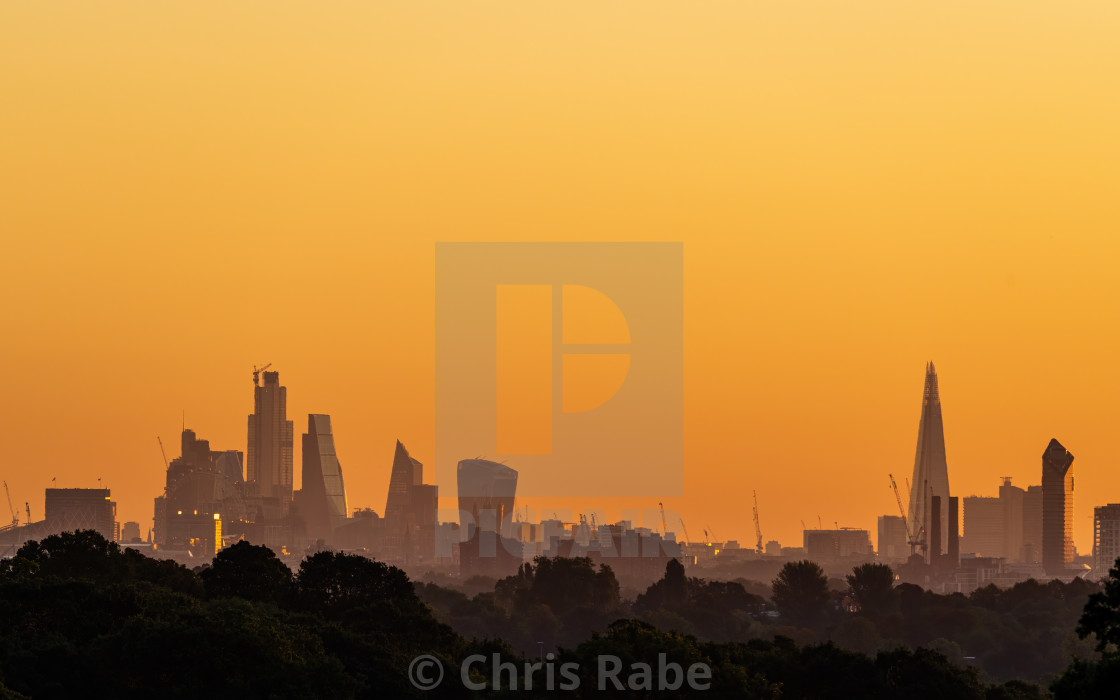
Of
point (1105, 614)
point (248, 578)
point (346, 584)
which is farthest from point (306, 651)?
point (1105, 614)

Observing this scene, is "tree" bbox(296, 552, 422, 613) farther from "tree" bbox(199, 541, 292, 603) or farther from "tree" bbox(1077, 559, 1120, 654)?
"tree" bbox(1077, 559, 1120, 654)

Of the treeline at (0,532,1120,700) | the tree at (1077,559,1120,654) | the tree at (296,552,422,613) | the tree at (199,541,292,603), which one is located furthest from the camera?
the tree at (199,541,292,603)

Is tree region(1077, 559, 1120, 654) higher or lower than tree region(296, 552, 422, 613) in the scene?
higher

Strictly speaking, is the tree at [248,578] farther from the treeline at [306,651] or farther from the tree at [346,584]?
the tree at [346,584]

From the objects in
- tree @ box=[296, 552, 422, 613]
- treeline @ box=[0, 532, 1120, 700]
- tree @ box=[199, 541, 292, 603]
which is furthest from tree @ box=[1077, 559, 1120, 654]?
tree @ box=[199, 541, 292, 603]

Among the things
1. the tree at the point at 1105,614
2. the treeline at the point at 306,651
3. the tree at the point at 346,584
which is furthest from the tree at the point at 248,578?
the tree at the point at 1105,614

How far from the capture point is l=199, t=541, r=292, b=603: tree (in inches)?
5049

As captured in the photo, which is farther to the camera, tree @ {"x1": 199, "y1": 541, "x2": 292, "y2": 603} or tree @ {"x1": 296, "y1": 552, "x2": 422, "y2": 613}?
tree @ {"x1": 199, "y1": 541, "x2": 292, "y2": 603}

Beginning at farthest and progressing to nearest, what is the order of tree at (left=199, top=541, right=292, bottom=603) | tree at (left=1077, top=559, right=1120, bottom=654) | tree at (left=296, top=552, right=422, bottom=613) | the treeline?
tree at (left=199, top=541, right=292, bottom=603), tree at (left=296, top=552, right=422, bottom=613), the treeline, tree at (left=1077, top=559, right=1120, bottom=654)

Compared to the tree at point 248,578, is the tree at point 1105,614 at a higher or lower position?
higher

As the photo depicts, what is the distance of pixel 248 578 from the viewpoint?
425ft

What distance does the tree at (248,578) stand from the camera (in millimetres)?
128250

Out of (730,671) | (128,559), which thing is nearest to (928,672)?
(730,671)

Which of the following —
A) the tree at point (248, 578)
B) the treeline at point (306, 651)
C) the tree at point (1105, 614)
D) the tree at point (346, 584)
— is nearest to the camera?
the tree at point (1105, 614)
